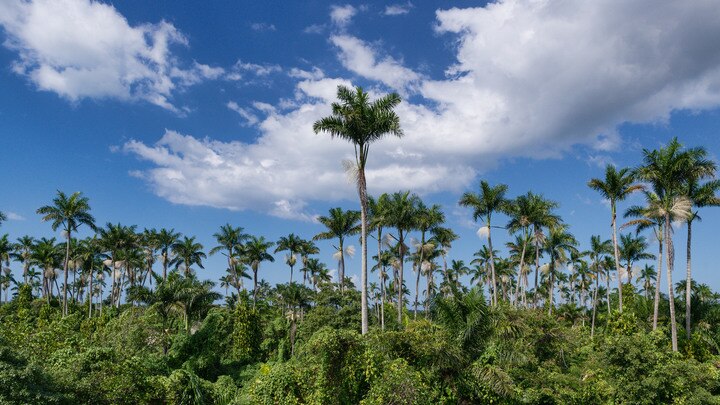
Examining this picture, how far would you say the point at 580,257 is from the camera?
202 ft

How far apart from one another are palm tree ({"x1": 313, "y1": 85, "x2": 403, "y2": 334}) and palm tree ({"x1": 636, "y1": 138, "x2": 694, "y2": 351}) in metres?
19.1

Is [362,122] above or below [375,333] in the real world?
above

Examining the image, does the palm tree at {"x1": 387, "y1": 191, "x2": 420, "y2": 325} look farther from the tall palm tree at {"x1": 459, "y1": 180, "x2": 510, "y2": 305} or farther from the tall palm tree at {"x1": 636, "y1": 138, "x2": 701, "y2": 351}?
the tall palm tree at {"x1": 636, "y1": 138, "x2": 701, "y2": 351}

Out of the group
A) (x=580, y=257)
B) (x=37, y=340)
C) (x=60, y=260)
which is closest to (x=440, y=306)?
(x=37, y=340)

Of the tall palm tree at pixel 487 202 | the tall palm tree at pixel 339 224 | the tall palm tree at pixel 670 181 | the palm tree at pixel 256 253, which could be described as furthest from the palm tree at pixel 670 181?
the palm tree at pixel 256 253

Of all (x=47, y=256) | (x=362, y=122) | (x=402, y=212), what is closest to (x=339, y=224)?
(x=402, y=212)

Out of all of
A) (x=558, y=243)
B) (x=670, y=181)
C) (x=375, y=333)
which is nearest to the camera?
(x=375, y=333)

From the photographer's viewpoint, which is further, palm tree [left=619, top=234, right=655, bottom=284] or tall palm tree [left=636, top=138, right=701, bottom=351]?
palm tree [left=619, top=234, right=655, bottom=284]

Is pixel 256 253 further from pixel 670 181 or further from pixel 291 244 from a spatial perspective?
pixel 670 181

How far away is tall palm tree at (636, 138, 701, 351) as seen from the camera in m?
30.6

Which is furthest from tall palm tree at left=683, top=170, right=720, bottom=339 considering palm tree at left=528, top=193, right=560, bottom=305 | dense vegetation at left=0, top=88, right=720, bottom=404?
palm tree at left=528, top=193, right=560, bottom=305

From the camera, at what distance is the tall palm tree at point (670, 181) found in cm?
3061

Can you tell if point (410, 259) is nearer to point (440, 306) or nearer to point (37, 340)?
point (440, 306)

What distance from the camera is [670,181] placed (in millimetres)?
31188
